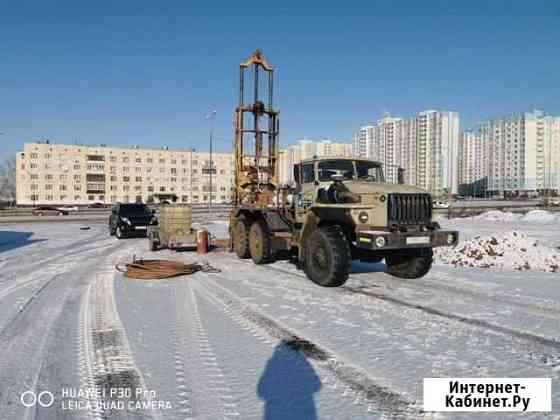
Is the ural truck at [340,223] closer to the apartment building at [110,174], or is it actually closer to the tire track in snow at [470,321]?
the tire track in snow at [470,321]

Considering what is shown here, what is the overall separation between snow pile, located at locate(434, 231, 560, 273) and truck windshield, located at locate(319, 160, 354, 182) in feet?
12.4

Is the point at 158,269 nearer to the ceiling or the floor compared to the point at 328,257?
nearer to the floor

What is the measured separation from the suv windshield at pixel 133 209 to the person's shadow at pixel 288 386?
15.9 meters

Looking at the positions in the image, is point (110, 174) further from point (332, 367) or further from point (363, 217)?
point (332, 367)

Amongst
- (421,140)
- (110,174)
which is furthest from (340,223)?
(110,174)

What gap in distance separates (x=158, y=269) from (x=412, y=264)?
5.25m

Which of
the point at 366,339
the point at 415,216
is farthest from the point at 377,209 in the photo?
the point at 366,339

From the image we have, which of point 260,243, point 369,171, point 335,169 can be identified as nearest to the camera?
point 335,169

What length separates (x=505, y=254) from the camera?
9.84 m

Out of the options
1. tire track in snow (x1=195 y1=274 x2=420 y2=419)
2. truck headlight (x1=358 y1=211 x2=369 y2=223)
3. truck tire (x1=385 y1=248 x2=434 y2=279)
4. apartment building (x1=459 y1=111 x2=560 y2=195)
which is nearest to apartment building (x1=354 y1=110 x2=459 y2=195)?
apartment building (x1=459 y1=111 x2=560 y2=195)

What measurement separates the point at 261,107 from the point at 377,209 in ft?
23.6

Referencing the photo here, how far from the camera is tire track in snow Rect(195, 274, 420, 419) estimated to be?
3.13m

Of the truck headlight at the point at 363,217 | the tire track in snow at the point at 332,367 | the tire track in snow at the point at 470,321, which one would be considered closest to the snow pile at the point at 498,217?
the truck headlight at the point at 363,217

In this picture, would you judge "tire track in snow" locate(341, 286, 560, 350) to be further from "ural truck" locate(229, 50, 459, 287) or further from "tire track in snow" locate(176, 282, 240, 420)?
"tire track in snow" locate(176, 282, 240, 420)
